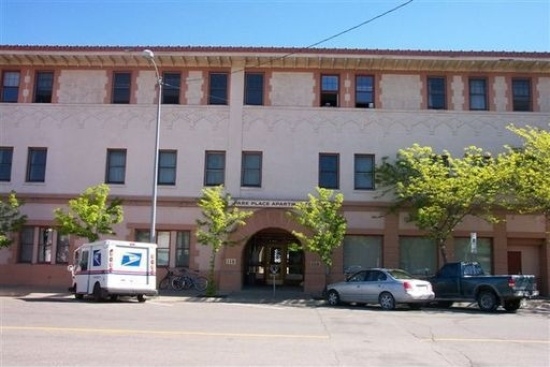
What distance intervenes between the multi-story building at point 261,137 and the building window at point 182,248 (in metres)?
0.06

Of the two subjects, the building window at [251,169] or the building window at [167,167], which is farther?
the building window at [167,167]

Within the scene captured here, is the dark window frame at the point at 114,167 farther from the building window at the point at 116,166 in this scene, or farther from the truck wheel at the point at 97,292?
the truck wheel at the point at 97,292

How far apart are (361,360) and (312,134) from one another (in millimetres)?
18331

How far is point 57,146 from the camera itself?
27797mm

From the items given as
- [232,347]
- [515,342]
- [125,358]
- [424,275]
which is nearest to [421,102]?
[424,275]

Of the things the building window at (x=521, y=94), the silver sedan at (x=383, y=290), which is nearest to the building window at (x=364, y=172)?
the silver sedan at (x=383, y=290)

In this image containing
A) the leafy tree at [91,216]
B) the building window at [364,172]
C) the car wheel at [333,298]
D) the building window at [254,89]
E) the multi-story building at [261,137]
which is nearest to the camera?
the car wheel at [333,298]

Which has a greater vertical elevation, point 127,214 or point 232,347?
point 127,214

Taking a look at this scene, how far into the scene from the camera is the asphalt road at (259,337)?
30.6 ft

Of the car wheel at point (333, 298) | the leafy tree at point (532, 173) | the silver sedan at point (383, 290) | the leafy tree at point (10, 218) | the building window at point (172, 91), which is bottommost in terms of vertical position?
the car wheel at point (333, 298)

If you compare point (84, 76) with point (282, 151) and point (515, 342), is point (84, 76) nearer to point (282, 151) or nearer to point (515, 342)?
point (282, 151)

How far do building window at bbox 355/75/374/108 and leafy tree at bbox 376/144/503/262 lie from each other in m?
2.84

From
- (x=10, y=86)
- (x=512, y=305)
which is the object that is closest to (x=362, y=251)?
(x=512, y=305)

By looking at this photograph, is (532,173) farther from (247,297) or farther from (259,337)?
(259,337)
